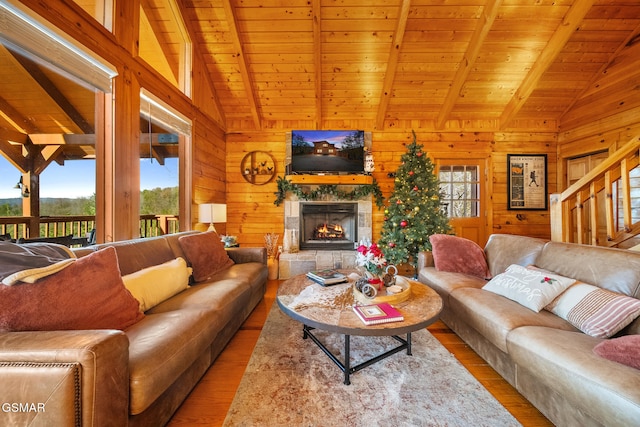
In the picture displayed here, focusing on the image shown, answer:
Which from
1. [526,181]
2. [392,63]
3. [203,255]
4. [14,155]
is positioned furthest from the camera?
[526,181]

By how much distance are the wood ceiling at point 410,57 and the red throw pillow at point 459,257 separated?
8.57ft

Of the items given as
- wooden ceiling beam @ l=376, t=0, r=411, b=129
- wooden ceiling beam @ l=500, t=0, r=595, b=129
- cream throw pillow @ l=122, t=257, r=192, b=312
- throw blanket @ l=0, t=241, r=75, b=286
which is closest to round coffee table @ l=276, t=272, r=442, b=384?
cream throw pillow @ l=122, t=257, r=192, b=312

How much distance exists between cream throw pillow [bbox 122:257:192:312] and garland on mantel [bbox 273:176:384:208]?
266cm

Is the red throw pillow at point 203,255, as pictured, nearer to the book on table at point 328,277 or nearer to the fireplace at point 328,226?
the book on table at point 328,277

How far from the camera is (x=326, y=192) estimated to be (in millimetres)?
4586

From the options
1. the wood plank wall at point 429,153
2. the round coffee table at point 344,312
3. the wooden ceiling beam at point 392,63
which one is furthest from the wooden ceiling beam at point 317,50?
the round coffee table at point 344,312

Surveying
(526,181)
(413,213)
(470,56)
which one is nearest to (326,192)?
(413,213)

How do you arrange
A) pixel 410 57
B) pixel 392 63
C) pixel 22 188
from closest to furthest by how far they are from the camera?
A: pixel 22 188
pixel 392 63
pixel 410 57

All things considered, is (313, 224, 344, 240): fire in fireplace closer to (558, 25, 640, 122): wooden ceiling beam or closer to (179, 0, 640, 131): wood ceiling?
(179, 0, 640, 131): wood ceiling

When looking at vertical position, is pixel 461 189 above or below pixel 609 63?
below

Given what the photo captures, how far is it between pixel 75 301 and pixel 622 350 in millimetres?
2422

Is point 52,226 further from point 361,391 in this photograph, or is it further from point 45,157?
point 361,391

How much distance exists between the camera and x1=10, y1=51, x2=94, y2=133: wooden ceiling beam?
1.80 m

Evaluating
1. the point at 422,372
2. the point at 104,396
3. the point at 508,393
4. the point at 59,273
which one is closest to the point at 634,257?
the point at 508,393
